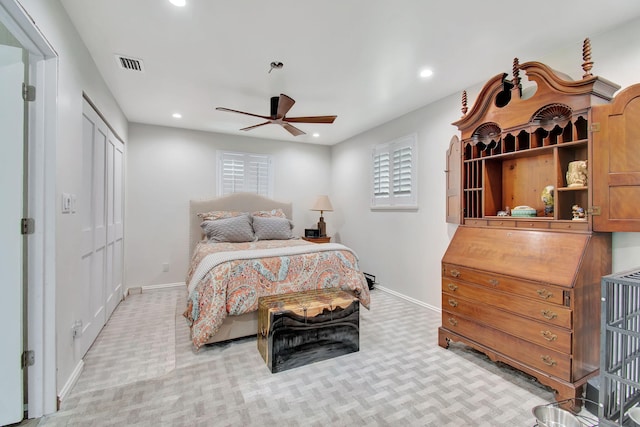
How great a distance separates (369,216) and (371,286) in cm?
108

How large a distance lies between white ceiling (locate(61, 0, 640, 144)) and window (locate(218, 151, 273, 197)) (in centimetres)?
153

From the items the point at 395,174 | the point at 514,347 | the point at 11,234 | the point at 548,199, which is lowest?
the point at 514,347

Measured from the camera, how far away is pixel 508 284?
210 cm

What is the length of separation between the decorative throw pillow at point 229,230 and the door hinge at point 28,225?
2360mm

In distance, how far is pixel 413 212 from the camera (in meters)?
3.83

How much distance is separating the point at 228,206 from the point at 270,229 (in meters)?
0.97

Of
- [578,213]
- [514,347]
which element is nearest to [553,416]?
[514,347]

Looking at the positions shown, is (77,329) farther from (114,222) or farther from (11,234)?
(114,222)

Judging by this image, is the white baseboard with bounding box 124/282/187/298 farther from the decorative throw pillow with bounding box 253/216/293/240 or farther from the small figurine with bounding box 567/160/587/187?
the small figurine with bounding box 567/160/587/187

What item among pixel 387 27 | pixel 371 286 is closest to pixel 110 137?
pixel 387 27

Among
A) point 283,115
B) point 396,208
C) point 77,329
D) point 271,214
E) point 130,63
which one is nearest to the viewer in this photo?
point 77,329

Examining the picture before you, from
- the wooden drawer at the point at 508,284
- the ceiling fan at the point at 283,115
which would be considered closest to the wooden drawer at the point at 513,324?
the wooden drawer at the point at 508,284

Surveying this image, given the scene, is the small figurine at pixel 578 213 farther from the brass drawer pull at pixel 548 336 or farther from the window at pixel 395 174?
the window at pixel 395 174

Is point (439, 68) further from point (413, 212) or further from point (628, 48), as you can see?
point (413, 212)
